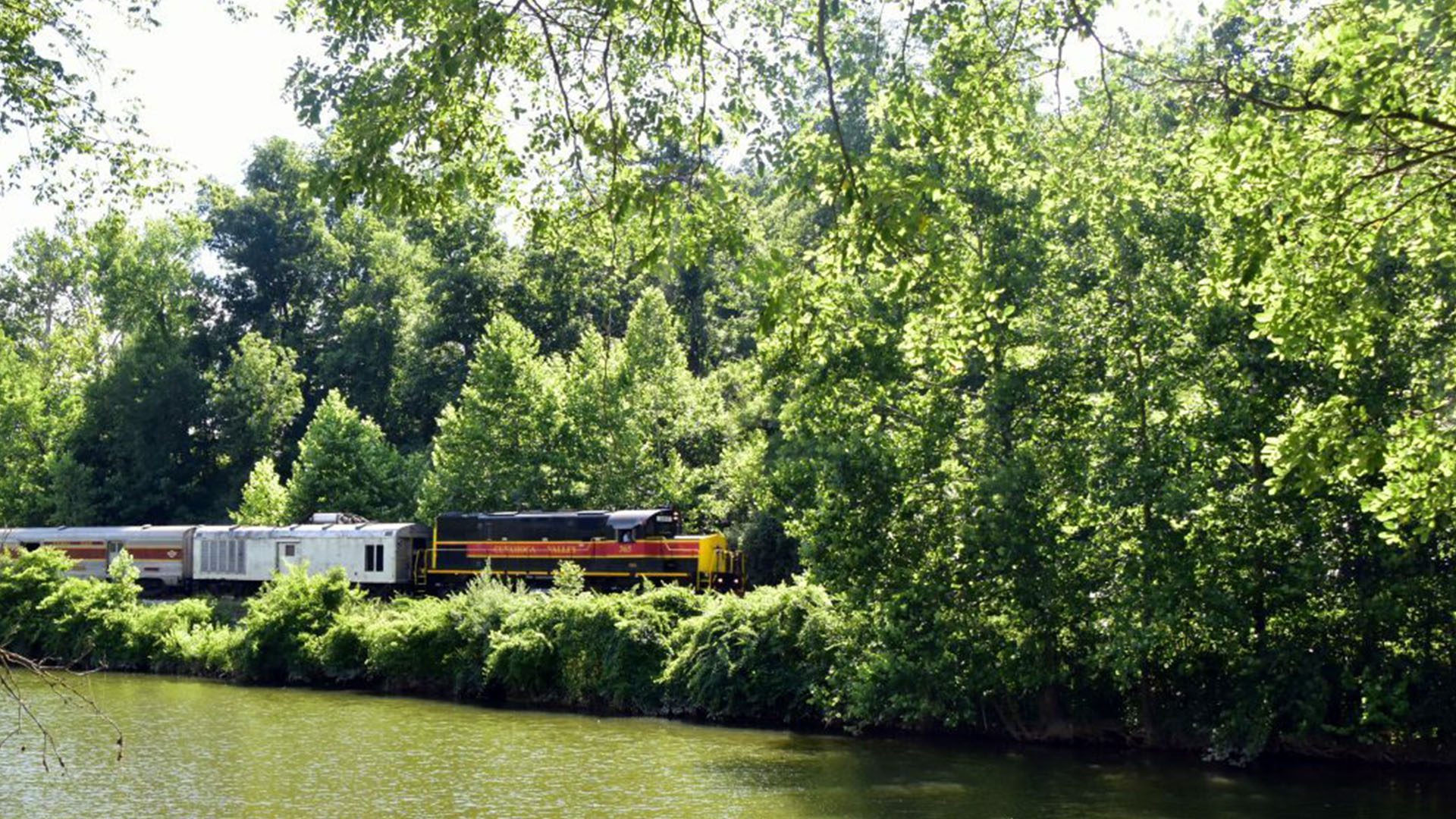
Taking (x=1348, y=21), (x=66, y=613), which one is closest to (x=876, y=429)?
(x=1348, y=21)

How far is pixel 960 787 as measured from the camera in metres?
21.7

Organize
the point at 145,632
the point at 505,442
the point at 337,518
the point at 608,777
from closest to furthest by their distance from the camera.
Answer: the point at 608,777 < the point at 145,632 < the point at 505,442 < the point at 337,518

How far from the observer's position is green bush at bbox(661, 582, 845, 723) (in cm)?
2822

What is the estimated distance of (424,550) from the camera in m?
43.8

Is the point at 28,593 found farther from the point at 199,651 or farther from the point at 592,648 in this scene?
the point at 592,648

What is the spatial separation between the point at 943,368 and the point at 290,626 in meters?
27.0

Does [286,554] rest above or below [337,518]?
below

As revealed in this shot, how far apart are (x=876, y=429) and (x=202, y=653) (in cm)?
2143

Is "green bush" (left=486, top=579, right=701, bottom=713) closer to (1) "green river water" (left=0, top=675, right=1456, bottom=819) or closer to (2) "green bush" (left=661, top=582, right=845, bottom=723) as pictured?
(2) "green bush" (left=661, top=582, right=845, bottom=723)

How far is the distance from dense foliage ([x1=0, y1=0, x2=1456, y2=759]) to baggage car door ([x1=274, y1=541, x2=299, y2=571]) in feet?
13.5

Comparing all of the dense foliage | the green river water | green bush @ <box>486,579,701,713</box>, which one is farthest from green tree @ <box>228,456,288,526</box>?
the green river water

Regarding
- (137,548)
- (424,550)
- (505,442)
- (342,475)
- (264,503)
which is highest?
(505,442)

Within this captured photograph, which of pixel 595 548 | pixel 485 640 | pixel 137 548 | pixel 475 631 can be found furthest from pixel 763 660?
pixel 137 548

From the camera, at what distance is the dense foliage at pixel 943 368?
32.6 feet
